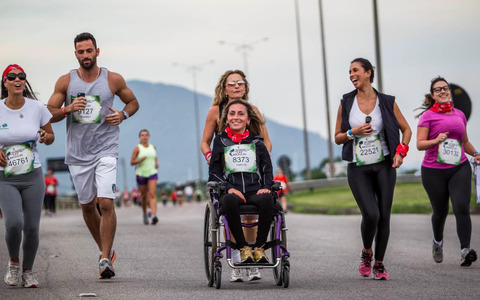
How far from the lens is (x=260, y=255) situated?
31.1 ft

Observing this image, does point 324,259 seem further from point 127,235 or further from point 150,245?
point 127,235

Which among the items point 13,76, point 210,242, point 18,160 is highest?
point 13,76

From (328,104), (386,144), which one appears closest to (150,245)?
(386,144)

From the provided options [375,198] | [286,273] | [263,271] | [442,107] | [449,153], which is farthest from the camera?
[442,107]

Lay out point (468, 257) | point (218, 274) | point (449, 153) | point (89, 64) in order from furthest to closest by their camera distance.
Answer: point (449, 153) < point (468, 257) < point (89, 64) < point (218, 274)

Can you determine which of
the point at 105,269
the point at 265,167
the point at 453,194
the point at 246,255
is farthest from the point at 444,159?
the point at 105,269

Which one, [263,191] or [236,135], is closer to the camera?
[263,191]

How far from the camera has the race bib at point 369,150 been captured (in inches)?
410

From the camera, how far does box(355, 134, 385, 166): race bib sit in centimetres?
1041

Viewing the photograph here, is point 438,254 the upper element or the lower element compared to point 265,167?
lower

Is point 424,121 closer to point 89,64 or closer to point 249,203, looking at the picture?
point 249,203

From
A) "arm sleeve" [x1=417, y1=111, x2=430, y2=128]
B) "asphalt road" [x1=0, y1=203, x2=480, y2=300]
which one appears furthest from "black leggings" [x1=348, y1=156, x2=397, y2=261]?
"arm sleeve" [x1=417, y1=111, x2=430, y2=128]

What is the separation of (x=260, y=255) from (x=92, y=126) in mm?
2388

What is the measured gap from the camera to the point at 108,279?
10602 millimetres
